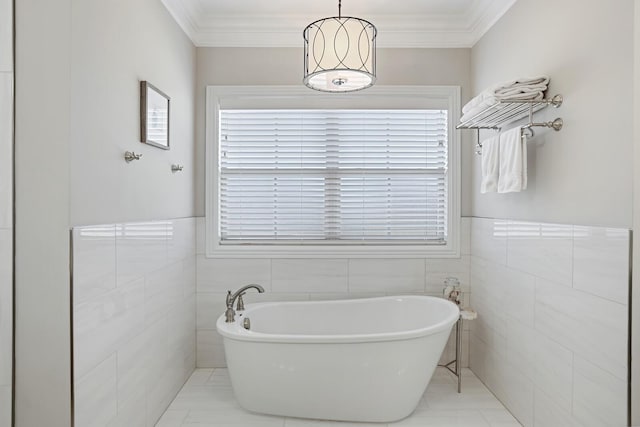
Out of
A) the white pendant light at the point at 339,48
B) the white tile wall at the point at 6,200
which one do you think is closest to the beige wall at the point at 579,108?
the white pendant light at the point at 339,48

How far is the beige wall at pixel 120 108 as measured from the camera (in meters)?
1.63

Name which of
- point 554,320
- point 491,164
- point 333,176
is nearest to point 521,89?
point 491,164

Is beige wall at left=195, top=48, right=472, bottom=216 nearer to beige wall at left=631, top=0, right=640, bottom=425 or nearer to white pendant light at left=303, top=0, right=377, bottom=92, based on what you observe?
white pendant light at left=303, top=0, right=377, bottom=92

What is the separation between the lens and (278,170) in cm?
321

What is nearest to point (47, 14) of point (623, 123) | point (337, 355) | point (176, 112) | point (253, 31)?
point (176, 112)

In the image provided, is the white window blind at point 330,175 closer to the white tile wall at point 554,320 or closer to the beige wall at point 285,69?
the beige wall at point 285,69

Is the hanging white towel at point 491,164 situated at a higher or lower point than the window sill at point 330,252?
higher

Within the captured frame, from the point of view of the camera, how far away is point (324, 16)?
2986mm

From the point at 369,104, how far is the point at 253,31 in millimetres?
980

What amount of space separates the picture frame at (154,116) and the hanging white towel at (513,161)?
1850mm

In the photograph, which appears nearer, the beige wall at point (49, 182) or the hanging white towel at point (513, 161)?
the beige wall at point (49, 182)

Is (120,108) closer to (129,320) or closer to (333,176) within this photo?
(129,320)

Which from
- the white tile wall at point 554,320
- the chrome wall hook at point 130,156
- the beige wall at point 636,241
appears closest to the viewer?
the beige wall at point 636,241

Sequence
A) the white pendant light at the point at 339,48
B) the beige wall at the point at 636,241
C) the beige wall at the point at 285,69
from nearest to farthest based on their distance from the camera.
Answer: the beige wall at the point at 636,241
the white pendant light at the point at 339,48
the beige wall at the point at 285,69
